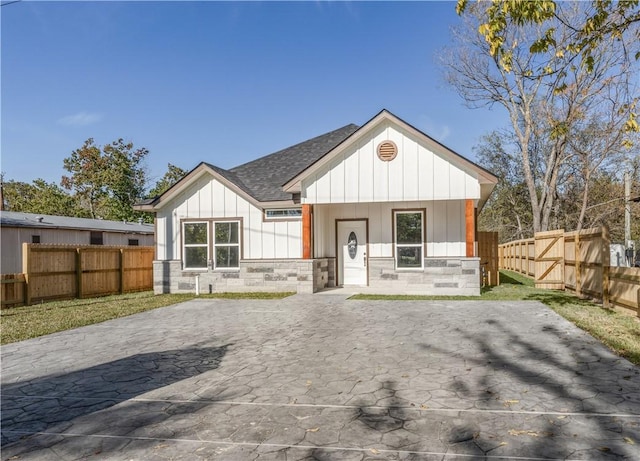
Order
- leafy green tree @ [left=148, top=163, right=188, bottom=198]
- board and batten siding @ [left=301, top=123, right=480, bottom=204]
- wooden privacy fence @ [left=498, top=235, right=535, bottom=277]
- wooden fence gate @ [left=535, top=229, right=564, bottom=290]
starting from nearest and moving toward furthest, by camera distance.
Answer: board and batten siding @ [left=301, top=123, right=480, bottom=204]
wooden fence gate @ [left=535, top=229, right=564, bottom=290]
wooden privacy fence @ [left=498, top=235, right=535, bottom=277]
leafy green tree @ [left=148, top=163, right=188, bottom=198]

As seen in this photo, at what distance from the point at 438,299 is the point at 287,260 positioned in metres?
5.30

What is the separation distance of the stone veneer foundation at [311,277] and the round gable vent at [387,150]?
12.0 ft

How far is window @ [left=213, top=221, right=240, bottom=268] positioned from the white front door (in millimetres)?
3904

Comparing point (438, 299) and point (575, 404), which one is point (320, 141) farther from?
point (575, 404)

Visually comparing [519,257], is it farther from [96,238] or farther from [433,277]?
[96,238]

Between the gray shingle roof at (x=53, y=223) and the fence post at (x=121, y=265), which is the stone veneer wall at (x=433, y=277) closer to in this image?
the fence post at (x=121, y=265)

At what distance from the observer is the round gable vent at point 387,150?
13.8 meters

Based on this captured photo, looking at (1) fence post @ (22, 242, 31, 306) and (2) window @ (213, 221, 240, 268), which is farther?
(2) window @ (213, 221, 240, 268)

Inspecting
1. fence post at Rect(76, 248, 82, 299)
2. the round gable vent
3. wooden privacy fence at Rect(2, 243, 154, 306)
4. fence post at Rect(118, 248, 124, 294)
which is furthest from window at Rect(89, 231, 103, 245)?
the round gable vent

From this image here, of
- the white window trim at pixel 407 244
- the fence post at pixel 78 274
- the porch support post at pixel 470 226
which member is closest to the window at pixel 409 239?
the white window trim at pixel 407 244

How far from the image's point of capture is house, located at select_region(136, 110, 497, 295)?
1359 cm

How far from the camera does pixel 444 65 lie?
2609 cm

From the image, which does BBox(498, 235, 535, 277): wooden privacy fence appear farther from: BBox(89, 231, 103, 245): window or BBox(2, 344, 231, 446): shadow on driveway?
BBox(89, 231, 103, 245): window

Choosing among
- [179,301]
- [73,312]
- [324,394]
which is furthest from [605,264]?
[73,312]
